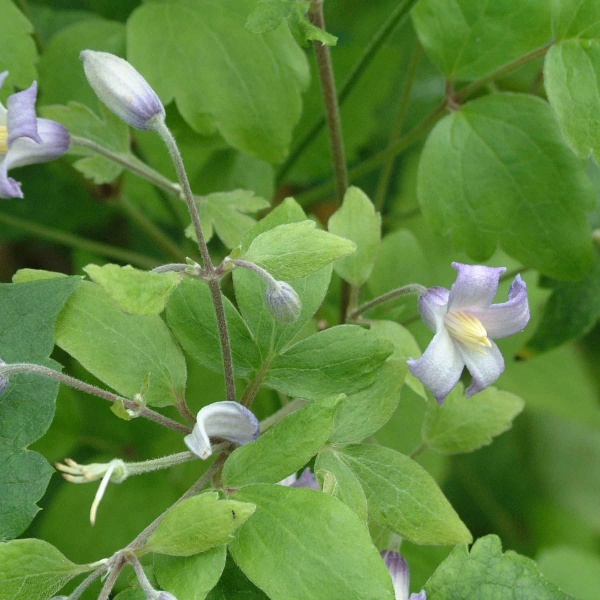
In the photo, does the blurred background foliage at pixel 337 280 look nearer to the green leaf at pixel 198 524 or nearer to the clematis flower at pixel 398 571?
the clematis flower at pixel 398 571

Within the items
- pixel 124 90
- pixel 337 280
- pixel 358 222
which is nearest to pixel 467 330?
pixel 358 222

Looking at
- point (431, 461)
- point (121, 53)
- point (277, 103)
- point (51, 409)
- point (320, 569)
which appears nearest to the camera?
point (320, 569)

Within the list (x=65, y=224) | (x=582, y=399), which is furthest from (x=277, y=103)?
(x=582, y=399)

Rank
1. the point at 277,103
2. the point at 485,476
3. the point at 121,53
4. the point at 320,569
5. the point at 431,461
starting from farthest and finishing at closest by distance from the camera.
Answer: the point at 485,476 → the point at 431,461 → the point at 121,53 → the point at 277,103 → the point at 320,569

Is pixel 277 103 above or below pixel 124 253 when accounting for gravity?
above

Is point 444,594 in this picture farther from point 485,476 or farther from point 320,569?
point 485,476

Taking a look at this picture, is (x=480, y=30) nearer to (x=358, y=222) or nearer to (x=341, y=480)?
(x=358, y=222)

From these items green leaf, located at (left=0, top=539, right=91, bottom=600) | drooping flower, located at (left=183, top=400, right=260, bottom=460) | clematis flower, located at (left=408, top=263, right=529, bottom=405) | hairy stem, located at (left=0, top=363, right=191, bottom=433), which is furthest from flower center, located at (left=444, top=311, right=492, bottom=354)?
green leaf, located at (left=0, top=539, right=91, bottom=600)
